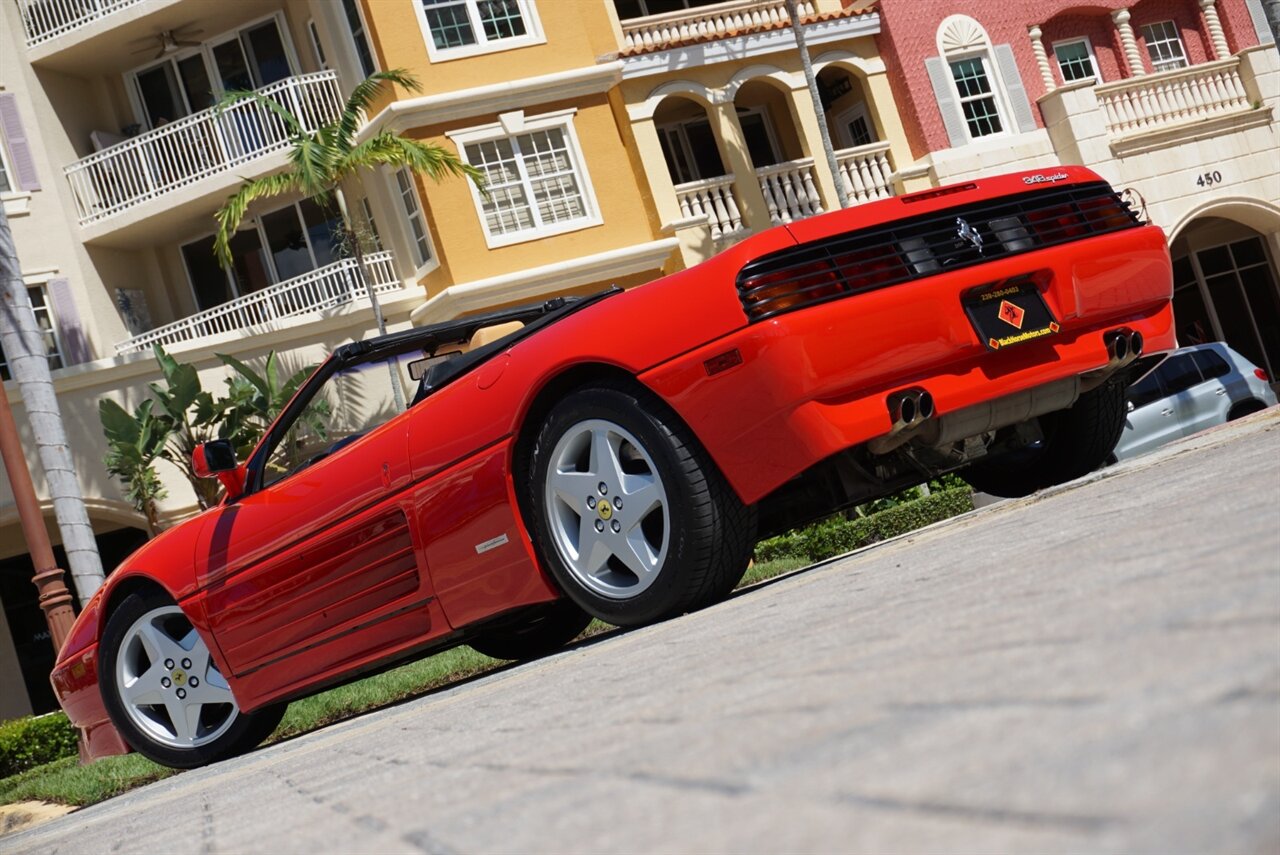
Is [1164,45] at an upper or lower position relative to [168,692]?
upper

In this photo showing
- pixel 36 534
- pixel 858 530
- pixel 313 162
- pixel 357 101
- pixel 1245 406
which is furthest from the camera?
pixel 357 101

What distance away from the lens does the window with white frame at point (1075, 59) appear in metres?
27.0

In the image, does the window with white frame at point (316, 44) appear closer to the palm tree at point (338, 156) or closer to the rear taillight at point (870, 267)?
the palm tree at point (338, 156)

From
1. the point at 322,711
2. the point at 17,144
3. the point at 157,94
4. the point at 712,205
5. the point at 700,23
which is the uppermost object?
the point at 157,94

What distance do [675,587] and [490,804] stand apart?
2.70 metres

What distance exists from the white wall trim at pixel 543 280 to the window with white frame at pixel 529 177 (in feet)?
2.37

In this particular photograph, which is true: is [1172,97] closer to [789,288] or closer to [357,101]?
[357,101]

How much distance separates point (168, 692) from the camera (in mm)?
6230

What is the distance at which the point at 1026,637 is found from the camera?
1.79m

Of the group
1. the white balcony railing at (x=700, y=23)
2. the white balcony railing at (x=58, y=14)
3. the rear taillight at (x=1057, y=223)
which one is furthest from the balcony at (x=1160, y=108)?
the rear taillight at (x=1057, y=223)

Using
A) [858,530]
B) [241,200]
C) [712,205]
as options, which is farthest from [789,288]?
[712,205]

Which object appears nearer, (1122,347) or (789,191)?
(1122,347)

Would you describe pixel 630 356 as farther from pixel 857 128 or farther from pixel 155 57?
pixel 155 57

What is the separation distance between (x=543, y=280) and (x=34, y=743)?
1042cm
